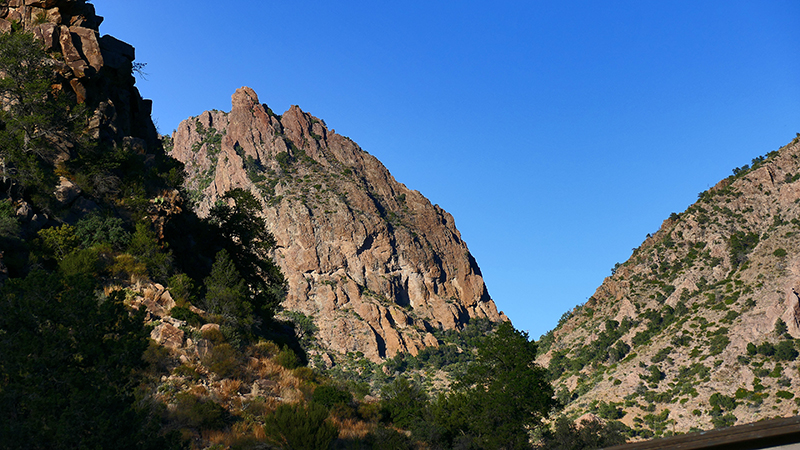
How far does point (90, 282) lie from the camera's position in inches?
474

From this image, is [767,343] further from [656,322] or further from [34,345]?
[34,345]

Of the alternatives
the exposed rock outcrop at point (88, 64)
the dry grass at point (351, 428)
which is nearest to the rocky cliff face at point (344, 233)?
the exposed rock outcrop at point (88, 64)

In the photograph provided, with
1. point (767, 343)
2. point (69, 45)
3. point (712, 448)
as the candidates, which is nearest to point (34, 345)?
point (712, 448)

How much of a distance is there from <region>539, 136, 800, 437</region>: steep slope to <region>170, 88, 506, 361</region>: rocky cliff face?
4207cm

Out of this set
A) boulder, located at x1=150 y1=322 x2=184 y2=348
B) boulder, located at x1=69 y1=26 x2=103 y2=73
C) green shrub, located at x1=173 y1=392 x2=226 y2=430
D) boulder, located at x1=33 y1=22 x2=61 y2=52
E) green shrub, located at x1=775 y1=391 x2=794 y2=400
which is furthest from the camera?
green shrub, located at x1=775 y1=391 x2=794 y2=400

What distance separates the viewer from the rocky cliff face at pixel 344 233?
451 ft

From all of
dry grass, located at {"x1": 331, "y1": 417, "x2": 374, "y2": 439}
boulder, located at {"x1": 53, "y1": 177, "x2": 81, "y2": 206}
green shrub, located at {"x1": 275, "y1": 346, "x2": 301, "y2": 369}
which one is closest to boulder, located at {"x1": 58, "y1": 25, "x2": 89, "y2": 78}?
boulder, located at {"x1": 53, "y1": 177, "x2": 81, "y2": 206}

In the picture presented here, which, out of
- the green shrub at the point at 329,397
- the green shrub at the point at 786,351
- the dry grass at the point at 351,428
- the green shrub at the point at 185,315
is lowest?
the green shrub at the point at 786,351

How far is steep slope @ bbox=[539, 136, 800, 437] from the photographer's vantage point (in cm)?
6669

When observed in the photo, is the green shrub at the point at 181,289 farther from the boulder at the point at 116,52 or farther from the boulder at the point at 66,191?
the boulder at the point at 116,52

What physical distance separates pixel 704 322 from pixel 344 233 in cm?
9354

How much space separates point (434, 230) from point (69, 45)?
141 metres

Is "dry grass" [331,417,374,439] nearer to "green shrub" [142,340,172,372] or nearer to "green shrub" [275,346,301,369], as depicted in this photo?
"green shrub" [275,346,301,369]

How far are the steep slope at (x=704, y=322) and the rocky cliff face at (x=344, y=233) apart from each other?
4207 centimetres
